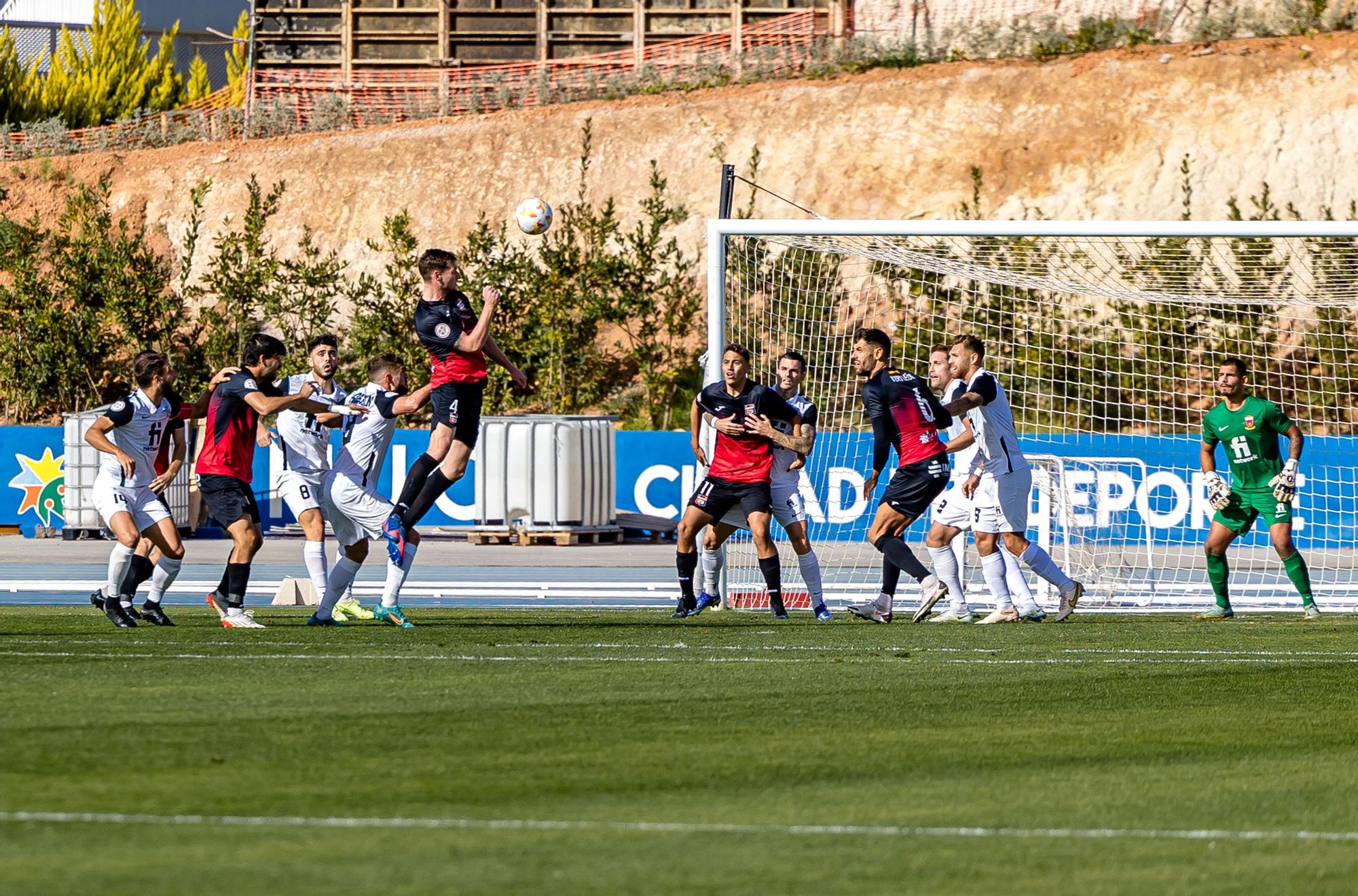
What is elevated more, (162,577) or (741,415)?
(741,415)

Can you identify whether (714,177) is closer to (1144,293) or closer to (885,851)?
(1144,293)

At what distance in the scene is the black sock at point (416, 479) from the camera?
36.8ft

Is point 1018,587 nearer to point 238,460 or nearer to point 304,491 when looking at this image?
point 304,491

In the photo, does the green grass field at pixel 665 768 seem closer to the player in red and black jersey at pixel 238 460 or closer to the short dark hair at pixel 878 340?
the player in red and black jersey at pixel 238 460

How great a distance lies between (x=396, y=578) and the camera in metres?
11.6

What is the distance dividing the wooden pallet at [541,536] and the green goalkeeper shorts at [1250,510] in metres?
12.3

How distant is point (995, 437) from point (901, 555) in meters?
1.14

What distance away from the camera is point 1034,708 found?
7.80 meters

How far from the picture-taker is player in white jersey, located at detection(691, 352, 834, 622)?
42.4 ft

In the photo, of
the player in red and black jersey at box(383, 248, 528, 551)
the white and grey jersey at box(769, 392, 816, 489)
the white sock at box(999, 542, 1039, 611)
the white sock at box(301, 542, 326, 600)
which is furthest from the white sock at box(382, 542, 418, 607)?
the white sock at box(999, 542, 1039, 611)

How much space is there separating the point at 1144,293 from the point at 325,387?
8.50 m

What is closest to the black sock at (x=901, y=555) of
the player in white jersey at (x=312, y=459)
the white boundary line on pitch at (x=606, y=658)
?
the white boundary line on pitch at (x=606, y=658)

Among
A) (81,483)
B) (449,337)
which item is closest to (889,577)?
(449,337)

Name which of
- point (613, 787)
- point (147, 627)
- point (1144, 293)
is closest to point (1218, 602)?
point (1144, 293)
